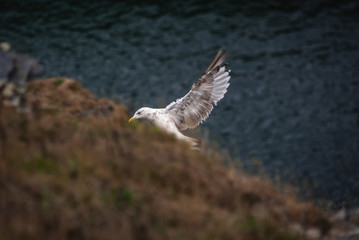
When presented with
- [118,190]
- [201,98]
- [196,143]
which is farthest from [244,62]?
[118,190]

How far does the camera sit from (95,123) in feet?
26.6

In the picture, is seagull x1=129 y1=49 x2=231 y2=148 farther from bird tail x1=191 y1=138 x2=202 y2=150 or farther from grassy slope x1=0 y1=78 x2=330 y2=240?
grassy slope x1=0 y1=78 x2=330 y2=240

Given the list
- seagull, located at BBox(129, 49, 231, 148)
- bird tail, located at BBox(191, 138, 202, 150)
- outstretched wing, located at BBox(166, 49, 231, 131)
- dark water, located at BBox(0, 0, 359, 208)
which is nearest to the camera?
bird tail, located at BBox(191, 138, 202, 150)

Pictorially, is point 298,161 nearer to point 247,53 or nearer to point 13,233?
point 247,53

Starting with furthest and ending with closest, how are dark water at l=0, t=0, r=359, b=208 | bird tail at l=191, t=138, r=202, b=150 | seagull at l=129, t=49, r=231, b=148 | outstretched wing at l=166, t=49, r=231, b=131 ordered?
dark water at l=0, t=0, r=359, b=208, outstretched wing at l=166, t=49, r=231, b=131, seagull at l=129, t=49, r=231, b=148, bird tail at l=191, t=138, r=202, b=150

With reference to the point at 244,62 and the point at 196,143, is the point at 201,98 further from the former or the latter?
the point at 244,62

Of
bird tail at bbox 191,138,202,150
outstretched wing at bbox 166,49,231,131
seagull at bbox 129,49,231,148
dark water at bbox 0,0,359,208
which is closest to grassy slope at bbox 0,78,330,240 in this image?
bird tail at bbox 191,138,202,150

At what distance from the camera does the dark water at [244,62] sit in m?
17.2

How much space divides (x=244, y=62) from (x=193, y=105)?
43.0 feet

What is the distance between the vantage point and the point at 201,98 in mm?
10711

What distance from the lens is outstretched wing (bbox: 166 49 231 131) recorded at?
1057 cm

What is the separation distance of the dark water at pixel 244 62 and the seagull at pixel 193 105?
230 inches

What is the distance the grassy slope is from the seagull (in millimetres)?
2026

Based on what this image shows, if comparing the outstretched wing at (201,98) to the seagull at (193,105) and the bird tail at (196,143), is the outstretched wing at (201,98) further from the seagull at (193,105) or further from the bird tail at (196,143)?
the bird tail at (196,143)
